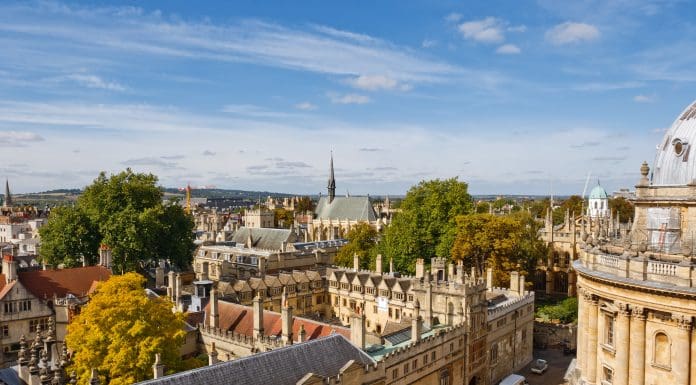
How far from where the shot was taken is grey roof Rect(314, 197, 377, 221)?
3836 inches

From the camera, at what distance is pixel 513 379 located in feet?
116

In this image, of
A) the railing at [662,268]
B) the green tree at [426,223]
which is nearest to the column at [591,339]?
the railing at [662,268]

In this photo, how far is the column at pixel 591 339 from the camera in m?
24.6

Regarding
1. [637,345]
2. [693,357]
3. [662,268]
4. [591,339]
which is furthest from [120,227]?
[693,357]

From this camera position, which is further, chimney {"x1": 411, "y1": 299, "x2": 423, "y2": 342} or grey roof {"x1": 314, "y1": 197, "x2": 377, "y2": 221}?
grey roof {"x1": 314, "y1": 197, "x2": 377, "y2": 221}

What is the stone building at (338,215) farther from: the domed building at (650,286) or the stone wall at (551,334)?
the domed building at (650,286)

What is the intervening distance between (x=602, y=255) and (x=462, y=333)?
39.2 ft

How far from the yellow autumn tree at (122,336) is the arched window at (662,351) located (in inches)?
825

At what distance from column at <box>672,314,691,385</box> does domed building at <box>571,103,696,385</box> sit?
3cm

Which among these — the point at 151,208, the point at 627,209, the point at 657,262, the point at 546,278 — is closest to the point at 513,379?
the point at 657,262

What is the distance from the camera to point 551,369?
1593 inches

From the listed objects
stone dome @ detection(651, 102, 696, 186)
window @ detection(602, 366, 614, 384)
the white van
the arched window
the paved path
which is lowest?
the paved path

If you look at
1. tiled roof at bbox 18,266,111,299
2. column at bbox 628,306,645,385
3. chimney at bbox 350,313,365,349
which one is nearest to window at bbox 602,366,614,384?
column at bbox 628,306,645,385

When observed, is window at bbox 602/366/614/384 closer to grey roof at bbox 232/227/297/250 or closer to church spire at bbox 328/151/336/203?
grey roof at bbox 232/227/297/250
